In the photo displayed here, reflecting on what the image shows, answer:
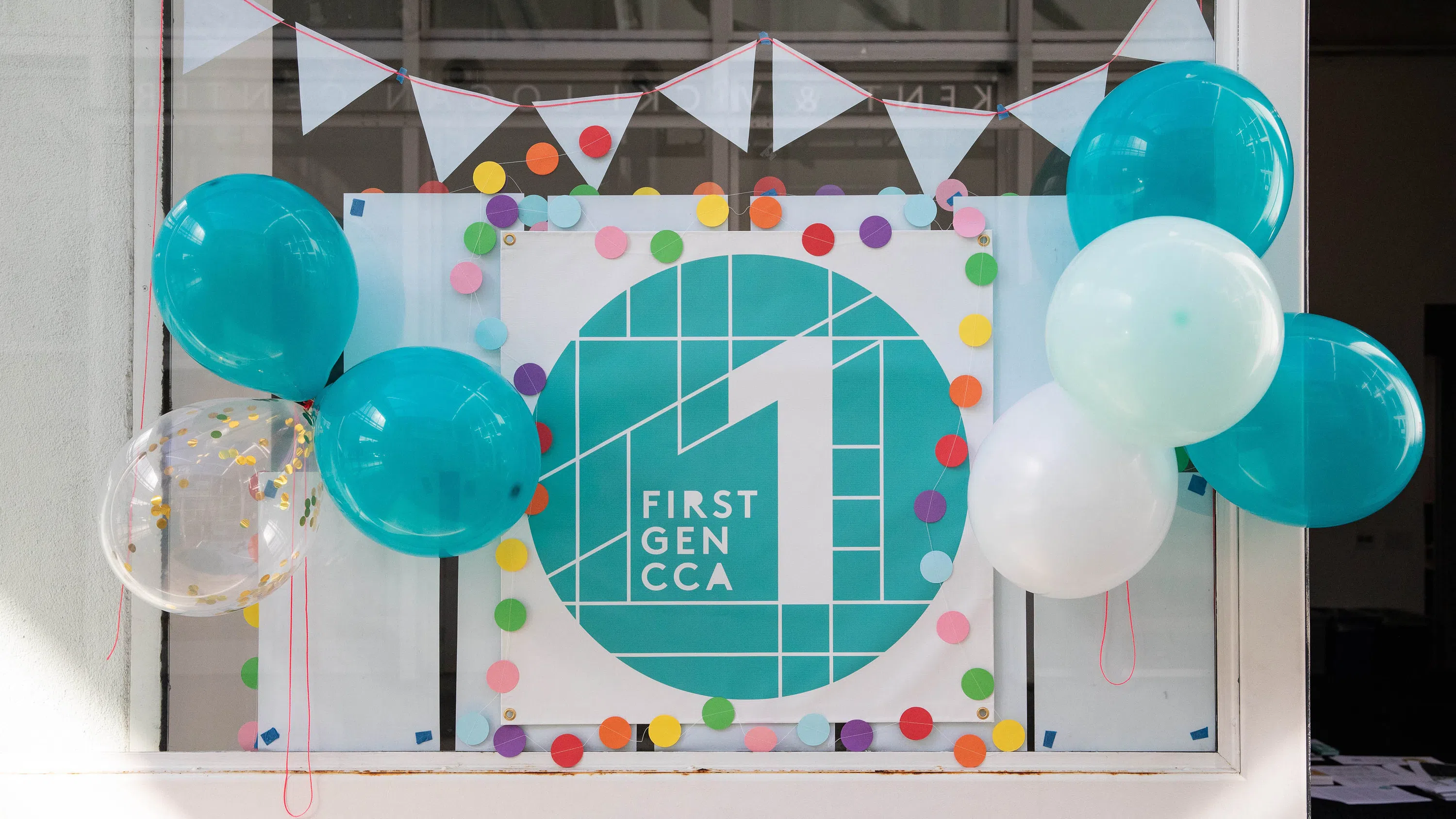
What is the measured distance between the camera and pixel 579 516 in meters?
1.68

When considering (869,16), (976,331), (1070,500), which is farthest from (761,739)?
(869,16)

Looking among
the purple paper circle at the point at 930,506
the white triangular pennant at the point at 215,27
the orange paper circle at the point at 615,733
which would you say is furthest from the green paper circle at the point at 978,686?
the white triangular pennant at the point at 215,27

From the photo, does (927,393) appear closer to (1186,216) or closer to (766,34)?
(1186,216)

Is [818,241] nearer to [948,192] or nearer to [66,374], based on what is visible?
[948,192]

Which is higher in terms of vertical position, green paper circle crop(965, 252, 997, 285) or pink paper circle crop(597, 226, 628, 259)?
pink paper circle crop(597, 226, 628, 259)

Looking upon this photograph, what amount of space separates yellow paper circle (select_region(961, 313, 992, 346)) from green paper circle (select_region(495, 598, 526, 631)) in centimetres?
109

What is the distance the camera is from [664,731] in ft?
5.51

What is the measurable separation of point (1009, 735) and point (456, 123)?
69.3 inches

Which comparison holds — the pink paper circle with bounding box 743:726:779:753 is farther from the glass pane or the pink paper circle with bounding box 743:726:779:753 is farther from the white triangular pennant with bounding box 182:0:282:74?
Answer: the white triangular pennant with bounding box 182:0:282:74

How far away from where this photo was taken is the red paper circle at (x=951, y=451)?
65.8 inches

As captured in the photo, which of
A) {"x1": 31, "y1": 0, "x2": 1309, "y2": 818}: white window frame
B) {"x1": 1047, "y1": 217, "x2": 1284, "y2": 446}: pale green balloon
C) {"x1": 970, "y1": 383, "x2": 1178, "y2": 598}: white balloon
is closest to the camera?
{"x1": 1047, "y1": 217, "x2": 1284, "y2": 446}: pale green balloon

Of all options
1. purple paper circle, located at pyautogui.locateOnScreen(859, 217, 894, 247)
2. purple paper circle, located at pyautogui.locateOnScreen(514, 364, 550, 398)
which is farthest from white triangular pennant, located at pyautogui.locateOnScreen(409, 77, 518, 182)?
purple paper circle, located at pyautogui.locateOnScreen(859, 217, 894, 247)

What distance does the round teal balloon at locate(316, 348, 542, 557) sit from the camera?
1322 millimetres

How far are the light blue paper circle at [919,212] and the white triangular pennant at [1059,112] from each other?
28cm
